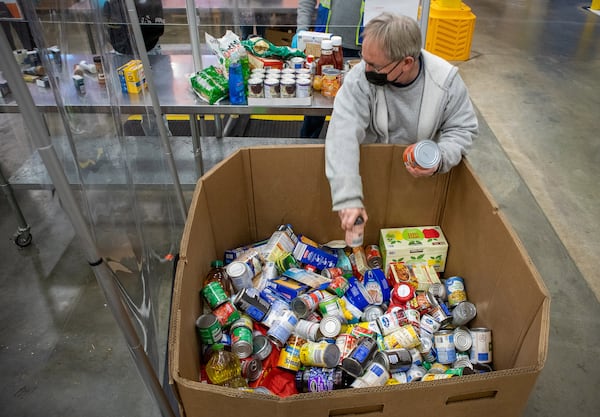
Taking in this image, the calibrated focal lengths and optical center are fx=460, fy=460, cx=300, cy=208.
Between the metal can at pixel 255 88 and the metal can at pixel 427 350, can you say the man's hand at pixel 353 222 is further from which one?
the metal can at pixel 255 88

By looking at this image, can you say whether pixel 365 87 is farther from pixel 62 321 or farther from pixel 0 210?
pixel 0 210

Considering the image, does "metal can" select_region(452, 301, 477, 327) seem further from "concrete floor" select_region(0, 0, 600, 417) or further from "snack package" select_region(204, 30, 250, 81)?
"snack package" select_region(204, 30, 250, 81)

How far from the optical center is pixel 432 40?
598cm

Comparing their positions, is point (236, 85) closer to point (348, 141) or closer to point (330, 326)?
point (348, 141)

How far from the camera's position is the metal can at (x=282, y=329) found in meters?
1.68

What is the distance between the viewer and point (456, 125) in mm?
1779

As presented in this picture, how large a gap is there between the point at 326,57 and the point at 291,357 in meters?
1.71

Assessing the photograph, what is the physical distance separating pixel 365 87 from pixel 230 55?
982 mm

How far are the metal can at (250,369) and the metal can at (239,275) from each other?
1.06ft

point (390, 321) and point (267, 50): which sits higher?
point (267, 50)

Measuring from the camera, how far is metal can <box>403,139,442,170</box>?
169cm

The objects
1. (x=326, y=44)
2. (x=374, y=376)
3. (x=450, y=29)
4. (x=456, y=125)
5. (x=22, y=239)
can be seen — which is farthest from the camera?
(x=450, y=29)

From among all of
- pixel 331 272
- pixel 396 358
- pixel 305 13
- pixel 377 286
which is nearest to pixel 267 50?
pixel 305 13

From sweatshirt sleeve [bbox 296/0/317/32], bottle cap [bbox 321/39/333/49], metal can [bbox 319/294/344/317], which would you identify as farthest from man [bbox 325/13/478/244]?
sweatshirt sleeve [bbox 296/0/317/32]
